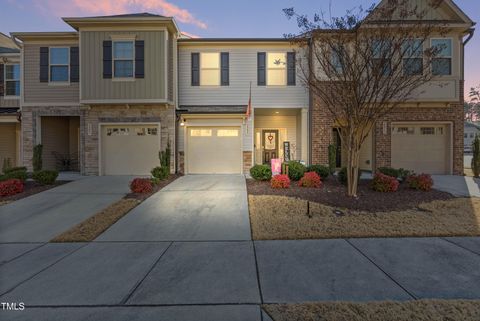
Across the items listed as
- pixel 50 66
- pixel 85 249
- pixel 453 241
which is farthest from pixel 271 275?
pixel 50 66

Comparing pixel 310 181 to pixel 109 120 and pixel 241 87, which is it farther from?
pixel 109 120

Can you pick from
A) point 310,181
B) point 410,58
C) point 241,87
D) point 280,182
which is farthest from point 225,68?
point 410,58

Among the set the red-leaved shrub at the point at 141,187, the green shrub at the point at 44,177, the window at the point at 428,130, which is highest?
the window at the point at 428,130

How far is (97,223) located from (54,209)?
2177mm

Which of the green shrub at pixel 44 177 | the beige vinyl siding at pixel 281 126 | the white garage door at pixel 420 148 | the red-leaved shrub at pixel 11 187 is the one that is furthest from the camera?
the beige vinyl siding at pixel 281 126

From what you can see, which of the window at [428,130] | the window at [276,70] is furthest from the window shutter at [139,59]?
the window at [428,130]

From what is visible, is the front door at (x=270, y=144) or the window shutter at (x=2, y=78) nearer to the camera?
the window shutter at (x=2, y=78)

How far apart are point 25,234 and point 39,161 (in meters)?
7.45

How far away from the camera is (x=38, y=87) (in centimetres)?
1209

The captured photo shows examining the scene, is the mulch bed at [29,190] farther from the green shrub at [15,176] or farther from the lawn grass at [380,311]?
the lawn grass at [380,311]

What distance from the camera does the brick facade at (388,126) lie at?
11.8m

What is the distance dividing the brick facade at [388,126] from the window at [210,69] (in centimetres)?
476

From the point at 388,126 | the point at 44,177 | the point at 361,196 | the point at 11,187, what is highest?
the point at 388,126

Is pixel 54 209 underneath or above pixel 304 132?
underneath
